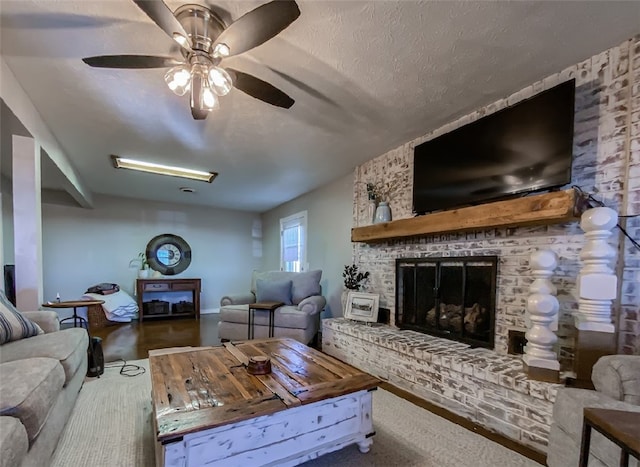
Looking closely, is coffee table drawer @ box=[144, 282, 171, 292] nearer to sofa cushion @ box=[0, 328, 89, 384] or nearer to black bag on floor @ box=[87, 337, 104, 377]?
black bag on floor @ box=[87, 337, 104, 377]

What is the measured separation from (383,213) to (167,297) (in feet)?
15.5

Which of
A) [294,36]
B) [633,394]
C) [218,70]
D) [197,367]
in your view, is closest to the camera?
[633,394]

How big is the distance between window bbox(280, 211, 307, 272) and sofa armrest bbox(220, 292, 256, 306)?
108cm

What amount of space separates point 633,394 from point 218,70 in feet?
7.83

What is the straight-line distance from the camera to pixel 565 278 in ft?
6.40

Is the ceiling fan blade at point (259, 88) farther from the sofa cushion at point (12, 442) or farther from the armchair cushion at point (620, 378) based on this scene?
the armchair cushion at point (620, 378)

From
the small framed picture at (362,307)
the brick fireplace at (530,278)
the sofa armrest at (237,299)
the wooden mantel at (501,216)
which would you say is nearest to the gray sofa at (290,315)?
the sofa armrest at (237,299)

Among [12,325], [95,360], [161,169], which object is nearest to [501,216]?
[12,325]

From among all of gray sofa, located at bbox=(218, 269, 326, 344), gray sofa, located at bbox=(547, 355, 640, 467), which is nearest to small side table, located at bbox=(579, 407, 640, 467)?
gray sofa, located at bbox=(547, 355, 640, 467)

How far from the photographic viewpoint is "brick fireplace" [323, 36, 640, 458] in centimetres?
168

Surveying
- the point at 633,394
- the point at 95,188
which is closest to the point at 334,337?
the point at 633,394

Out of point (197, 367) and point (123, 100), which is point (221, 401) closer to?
point (197, 367)

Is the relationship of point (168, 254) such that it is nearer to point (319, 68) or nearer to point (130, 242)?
point (130, 242)

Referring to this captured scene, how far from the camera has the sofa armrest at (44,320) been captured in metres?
2.25
